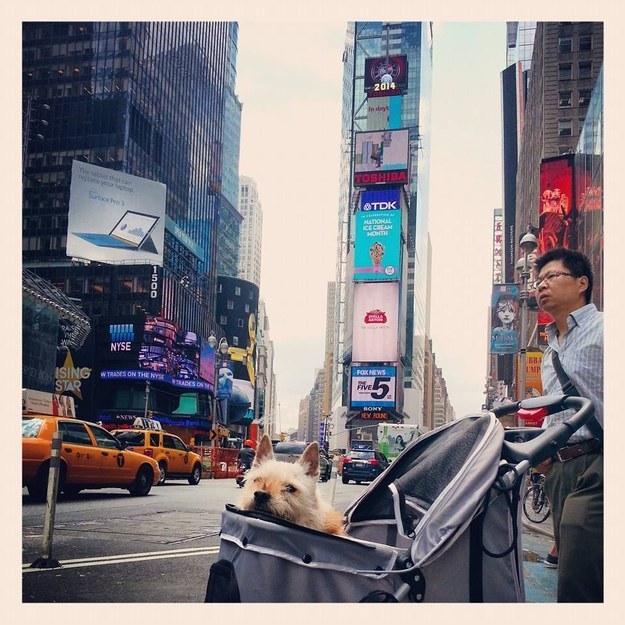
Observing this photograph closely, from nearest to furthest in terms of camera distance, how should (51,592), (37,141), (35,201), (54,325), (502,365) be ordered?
(51,592)
(35,201)
(37,141)
(54,325)
(502,365)

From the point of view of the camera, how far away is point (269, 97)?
5.65m

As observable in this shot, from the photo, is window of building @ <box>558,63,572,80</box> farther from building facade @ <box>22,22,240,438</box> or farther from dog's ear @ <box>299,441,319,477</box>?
dog's ear @ <box>299,441,319,477</box>

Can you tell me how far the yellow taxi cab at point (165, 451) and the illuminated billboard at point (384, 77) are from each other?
66819mm

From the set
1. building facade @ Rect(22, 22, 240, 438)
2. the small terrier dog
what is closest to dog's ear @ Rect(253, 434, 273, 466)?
the small terrier dog

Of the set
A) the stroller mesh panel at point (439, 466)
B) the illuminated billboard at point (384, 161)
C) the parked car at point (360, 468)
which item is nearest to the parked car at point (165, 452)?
the parked car at point (360, 468)

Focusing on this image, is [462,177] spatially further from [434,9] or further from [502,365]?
[502,365]

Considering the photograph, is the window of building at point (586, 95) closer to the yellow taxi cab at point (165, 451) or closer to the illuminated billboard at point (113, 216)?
the illuminated billboard at point (113, 216)

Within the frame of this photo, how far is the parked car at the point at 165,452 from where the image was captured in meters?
13.0

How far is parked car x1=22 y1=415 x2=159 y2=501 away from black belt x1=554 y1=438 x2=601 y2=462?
4.46m

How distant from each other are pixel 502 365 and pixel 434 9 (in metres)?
41.8

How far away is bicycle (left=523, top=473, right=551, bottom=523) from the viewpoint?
7.46 m

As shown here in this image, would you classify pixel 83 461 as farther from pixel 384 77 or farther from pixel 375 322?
pixel 384 77
